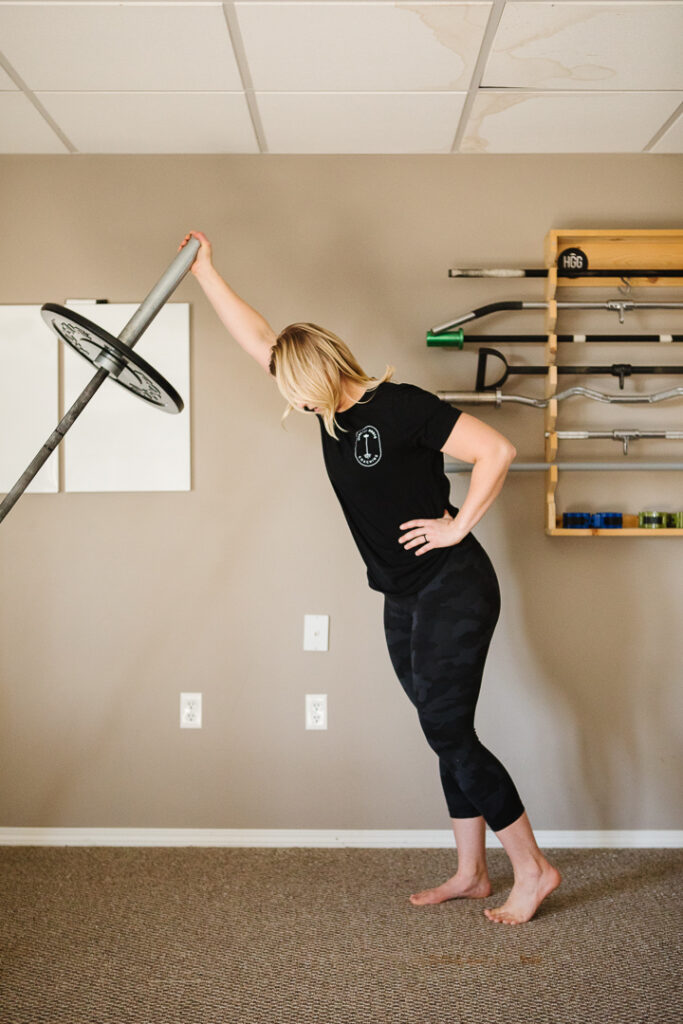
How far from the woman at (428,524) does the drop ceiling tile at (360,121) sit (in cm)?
57

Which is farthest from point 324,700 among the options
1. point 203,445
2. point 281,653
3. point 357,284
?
point 357,284

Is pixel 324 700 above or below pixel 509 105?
below

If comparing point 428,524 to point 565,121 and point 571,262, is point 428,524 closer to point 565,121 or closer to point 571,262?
point 571,262

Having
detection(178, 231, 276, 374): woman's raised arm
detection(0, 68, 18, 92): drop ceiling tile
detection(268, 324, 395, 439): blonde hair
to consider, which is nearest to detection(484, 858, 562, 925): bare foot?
detection(268, 324, 395, 439): blonde hair

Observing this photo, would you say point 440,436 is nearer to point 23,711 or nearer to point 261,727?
point 261,727

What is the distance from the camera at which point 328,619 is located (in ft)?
7.93

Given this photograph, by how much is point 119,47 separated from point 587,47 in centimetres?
117

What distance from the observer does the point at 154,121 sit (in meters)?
2.21

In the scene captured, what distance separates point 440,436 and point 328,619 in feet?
2.85

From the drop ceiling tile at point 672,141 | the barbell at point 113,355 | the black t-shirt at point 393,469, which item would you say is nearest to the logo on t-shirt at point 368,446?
the black t-shirt at point 393,469

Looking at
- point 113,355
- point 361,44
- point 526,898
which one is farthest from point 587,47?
point 526,898

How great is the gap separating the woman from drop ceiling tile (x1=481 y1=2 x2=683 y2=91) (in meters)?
0.87

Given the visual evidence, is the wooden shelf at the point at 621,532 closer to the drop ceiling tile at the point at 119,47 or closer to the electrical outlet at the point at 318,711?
the electrical outlet at the point at 318,711

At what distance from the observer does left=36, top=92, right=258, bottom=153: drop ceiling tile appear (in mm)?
2086
